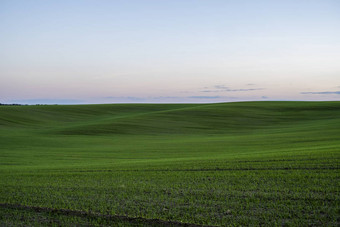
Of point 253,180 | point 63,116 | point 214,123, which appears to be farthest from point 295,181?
point 63,116

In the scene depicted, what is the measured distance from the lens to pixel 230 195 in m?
7.80

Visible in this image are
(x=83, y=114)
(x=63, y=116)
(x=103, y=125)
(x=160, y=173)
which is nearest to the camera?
(x=160, y=173)

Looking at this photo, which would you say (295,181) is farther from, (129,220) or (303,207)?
(129,220)

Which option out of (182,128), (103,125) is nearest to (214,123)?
(182,128)

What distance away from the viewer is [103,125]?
130 ft

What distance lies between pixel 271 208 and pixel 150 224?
2.65 meters

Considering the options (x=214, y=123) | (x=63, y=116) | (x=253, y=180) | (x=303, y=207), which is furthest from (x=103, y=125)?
(x=303, y=207)

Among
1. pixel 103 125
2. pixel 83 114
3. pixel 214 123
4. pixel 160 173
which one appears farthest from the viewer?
pixel 83 114

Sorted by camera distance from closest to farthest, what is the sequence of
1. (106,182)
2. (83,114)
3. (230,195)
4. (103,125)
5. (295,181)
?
(230,195)
(295,181)
(106,182)
(103,125)
(83,114)

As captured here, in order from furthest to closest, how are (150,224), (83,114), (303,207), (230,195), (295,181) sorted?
(83,114), (295,181), (230,195), (303,207), (150,224)

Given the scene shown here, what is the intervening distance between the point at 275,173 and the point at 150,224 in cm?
548

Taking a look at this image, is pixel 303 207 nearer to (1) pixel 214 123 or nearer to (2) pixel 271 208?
(2) pixel 271 208

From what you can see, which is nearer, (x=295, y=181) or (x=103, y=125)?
(x=295, y=181)

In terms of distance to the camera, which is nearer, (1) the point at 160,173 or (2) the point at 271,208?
(2) the point at 271,208
